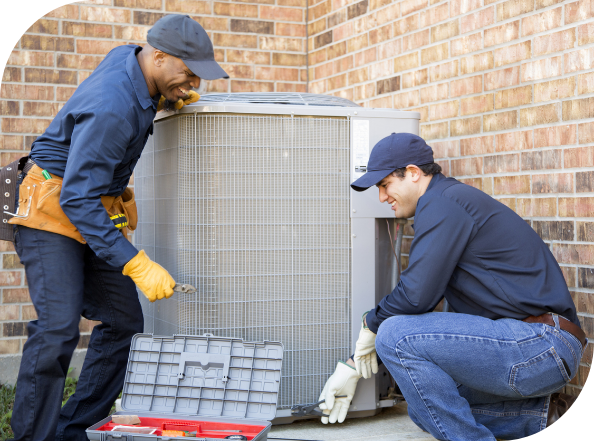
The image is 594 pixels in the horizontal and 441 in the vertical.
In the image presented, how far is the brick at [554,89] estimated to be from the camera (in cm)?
246

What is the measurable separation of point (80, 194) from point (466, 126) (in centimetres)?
187

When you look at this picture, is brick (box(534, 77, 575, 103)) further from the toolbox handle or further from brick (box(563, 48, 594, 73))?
the toolbox handle

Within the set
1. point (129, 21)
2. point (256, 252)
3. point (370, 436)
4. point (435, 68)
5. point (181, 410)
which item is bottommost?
point (370, 436)

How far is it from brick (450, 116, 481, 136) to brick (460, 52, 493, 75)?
0.24 metres

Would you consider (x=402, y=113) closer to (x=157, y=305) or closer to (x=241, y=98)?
(x=241, y=98)

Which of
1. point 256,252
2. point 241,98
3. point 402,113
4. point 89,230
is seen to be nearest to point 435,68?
point 402,113

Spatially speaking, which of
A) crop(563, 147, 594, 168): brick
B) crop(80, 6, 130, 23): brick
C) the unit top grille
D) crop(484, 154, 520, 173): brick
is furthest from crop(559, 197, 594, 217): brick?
crop(80, 6, 130, 23): brick

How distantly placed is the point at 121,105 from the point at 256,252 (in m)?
0.82

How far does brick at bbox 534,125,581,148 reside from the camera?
246 cm

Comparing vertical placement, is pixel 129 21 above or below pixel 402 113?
above

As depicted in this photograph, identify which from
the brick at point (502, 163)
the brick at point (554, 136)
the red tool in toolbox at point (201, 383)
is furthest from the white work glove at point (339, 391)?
the brick at point (554, 136)

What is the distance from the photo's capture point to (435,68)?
3193 millimetres

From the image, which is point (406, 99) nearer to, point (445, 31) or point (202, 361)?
point (445, 31)

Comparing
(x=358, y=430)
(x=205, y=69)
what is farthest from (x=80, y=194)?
(x=358, y=430)
